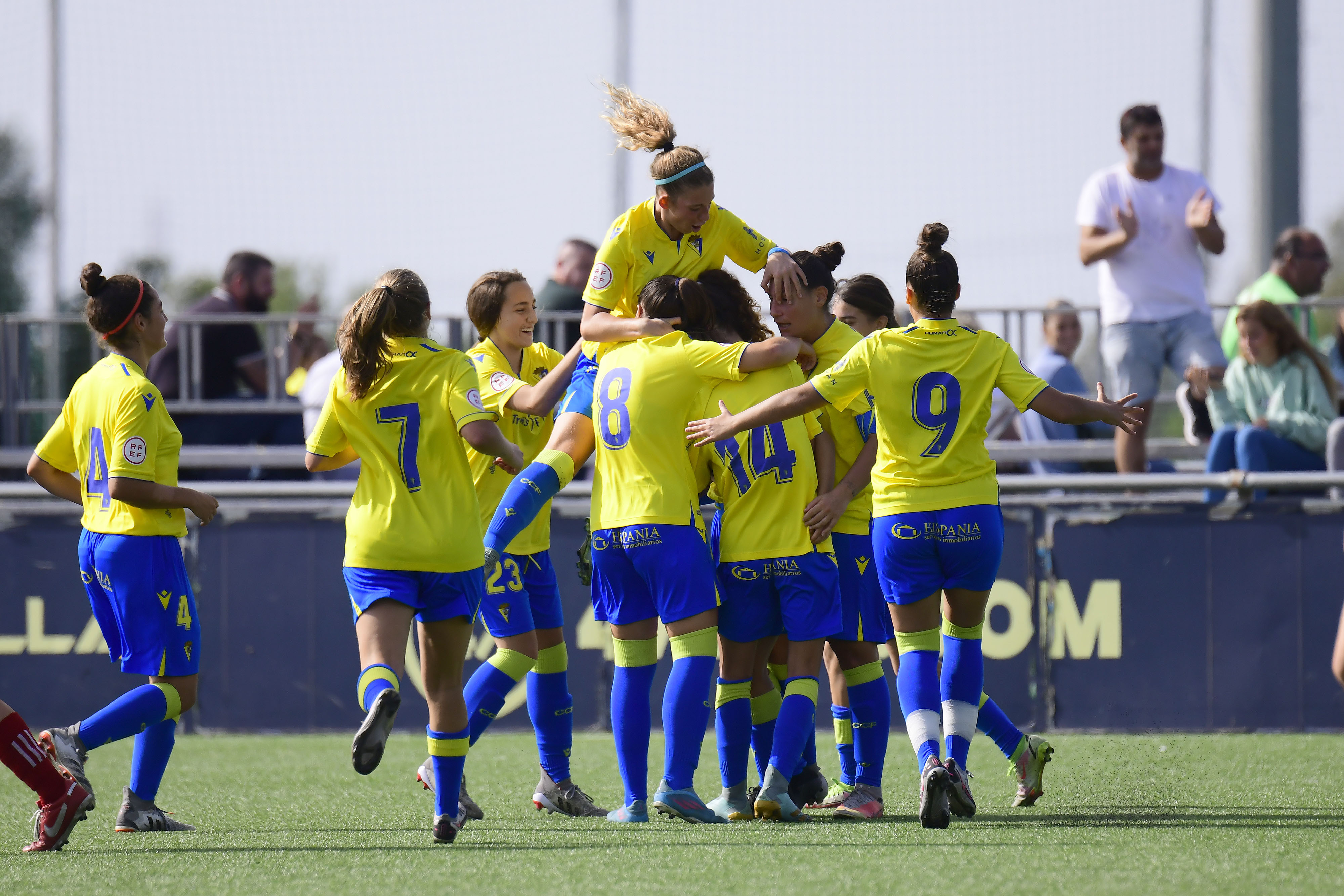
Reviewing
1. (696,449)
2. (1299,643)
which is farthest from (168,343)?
(1299,643)

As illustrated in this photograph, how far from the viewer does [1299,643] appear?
8.02 m

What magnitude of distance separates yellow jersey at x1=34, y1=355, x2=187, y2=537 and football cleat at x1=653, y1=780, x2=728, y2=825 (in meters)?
1.98

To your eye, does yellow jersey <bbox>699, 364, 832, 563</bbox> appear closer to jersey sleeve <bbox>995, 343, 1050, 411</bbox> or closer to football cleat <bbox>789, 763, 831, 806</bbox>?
jersey sleeve <bbox>995, 343, 1050, 411</bbox>

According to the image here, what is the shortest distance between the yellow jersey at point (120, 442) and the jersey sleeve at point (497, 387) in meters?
1.13

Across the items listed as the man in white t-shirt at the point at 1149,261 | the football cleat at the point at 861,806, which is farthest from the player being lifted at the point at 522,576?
the man in white t-shirt at the point at 1149,261

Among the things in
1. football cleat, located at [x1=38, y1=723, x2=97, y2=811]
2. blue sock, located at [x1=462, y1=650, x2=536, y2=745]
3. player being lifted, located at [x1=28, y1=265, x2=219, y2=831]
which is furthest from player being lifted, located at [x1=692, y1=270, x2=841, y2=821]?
football cleat, located at [x1=38, y1=723, x2=97, y2=811]

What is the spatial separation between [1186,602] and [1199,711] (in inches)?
23.6

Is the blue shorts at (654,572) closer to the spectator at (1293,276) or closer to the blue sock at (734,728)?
the blue sock at (734,728)

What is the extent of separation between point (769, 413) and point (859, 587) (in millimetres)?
938

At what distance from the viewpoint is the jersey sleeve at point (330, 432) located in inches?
190

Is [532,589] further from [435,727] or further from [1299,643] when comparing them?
[1299,643]

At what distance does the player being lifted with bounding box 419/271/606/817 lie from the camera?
5.54 m

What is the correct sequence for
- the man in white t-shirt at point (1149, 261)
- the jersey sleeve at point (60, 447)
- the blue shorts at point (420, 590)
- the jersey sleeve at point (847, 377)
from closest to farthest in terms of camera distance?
1. the blue shorts at point (420, 590)
2. the jersey sleeve at point (847, 377)
3. the jersey sleeve at point (60, 447)
4. the man in white t-shirt at point (1149, 261)

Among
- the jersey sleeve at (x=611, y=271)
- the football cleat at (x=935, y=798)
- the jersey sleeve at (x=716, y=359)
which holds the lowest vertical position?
the football cleat at (x=935, y=798)
